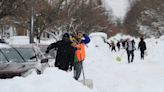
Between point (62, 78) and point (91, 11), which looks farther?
Answer: point (91, 11)

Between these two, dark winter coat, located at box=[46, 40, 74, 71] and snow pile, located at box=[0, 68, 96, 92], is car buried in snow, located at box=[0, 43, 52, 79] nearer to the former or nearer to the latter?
dark winter coat, located at box=[46, 40, 74, 71]

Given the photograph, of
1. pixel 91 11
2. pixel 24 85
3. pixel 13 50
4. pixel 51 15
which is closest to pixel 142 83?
pixel 13 50

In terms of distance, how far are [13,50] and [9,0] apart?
18524 millimetres

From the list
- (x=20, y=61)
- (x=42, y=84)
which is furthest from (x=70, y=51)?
(x=42, y=84)

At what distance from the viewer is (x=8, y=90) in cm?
838

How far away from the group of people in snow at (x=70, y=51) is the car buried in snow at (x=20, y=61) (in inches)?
16.2

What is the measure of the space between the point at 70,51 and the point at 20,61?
1571 mm

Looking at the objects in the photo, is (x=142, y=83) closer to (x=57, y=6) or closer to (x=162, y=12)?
(x=57, y=6)

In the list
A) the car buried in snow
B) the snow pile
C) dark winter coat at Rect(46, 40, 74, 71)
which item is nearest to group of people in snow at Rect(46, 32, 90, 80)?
dark winter coat at Rect(46, 40, 74, 71)

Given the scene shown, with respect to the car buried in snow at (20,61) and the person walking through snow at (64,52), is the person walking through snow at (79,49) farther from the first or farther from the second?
the car buried in snow at (20,61)

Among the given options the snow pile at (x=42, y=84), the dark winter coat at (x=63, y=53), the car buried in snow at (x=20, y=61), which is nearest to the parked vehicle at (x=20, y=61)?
the car buried in snow at (x=20, y=61)

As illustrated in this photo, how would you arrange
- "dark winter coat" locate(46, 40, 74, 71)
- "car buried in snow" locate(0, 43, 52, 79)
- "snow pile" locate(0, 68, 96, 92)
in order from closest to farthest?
"snow pile" locate(0, 68, 96, 92), "car buried in snow" locate(0, 43, 52, 79), "dark winter coat" locate(46, 40, 74, 71)

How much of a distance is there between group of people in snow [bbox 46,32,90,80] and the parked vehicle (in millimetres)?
411

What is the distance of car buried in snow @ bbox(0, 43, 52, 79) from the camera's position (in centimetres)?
1038
